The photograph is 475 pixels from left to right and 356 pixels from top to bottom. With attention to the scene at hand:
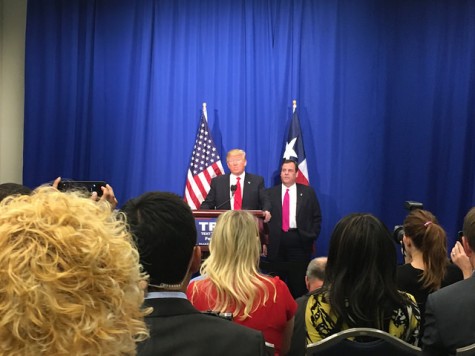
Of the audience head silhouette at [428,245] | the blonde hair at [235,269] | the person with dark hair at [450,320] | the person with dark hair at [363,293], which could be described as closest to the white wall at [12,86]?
the blonde hair at [235,269]

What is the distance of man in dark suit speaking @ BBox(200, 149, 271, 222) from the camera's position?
633 cm

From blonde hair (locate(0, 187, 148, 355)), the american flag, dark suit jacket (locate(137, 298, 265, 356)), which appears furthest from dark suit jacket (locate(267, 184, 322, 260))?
blonde hair (locate(0, 187, 148, 355))

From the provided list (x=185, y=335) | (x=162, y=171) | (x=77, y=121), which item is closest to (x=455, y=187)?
(x=162, y=171)

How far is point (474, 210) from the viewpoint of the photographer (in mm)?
2363

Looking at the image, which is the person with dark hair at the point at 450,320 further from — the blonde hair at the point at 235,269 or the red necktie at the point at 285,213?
the red necktie at the point at 285,213

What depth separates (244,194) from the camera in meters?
6.36

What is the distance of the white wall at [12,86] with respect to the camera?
26.0ft

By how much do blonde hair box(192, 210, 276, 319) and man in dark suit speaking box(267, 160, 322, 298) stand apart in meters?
3.53

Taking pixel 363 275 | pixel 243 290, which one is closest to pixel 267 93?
pixel 243 290

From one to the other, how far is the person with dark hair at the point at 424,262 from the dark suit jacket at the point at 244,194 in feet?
10.6

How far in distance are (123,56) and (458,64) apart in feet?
14.2

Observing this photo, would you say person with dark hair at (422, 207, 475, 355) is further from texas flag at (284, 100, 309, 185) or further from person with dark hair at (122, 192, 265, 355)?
texas flag at (284, 100, 309, 185)

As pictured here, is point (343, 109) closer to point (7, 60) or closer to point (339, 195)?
point (339, 195)

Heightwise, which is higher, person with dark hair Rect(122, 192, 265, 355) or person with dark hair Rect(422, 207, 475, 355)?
person with dark hair Rect(122, 192, 265, 355)
